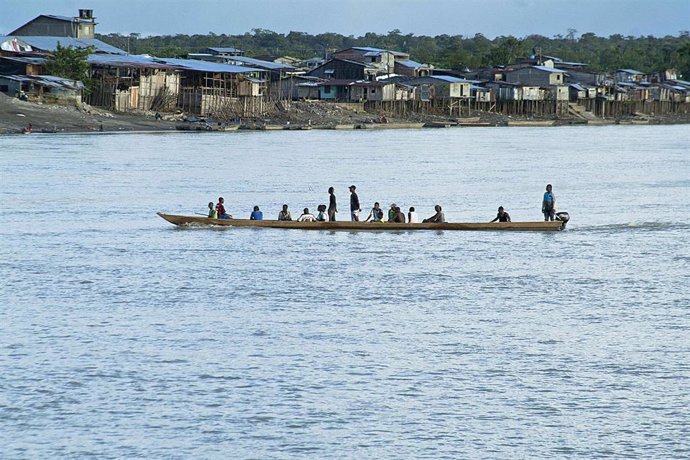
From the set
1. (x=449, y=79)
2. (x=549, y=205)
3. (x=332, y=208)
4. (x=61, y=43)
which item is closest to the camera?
(x=332, y=208)

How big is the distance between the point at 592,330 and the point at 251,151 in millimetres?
50274

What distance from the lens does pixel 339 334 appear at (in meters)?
20.5

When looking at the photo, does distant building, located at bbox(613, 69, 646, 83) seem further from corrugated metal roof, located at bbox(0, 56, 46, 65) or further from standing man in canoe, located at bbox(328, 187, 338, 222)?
standing man in canoe, located at bbox(328, 187, 338, 222)

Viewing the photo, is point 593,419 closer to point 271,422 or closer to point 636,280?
point 271,422

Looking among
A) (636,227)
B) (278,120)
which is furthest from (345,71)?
(636,227)

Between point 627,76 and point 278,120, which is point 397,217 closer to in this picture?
point 278,120

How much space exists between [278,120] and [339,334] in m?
81.8

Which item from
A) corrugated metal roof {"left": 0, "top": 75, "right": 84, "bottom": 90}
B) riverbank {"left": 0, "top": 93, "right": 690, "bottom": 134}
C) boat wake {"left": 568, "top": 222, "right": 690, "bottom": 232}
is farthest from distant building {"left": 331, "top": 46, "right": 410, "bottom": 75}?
boat wake {"left": 568, "top": 222, "right": 690, "bottom": 232}

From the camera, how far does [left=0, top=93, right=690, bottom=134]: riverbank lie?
7712cm

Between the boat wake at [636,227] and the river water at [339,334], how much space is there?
9 centimetres

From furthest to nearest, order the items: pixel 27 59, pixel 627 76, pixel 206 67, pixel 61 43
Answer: pixel 627 76, pixel 206 67, pixel 61 43, pixel 27 59

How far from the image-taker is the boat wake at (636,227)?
114 ft

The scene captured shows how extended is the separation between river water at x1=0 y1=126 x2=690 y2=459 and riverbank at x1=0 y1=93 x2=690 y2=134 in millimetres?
35641

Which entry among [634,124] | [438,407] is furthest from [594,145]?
[438,407]
